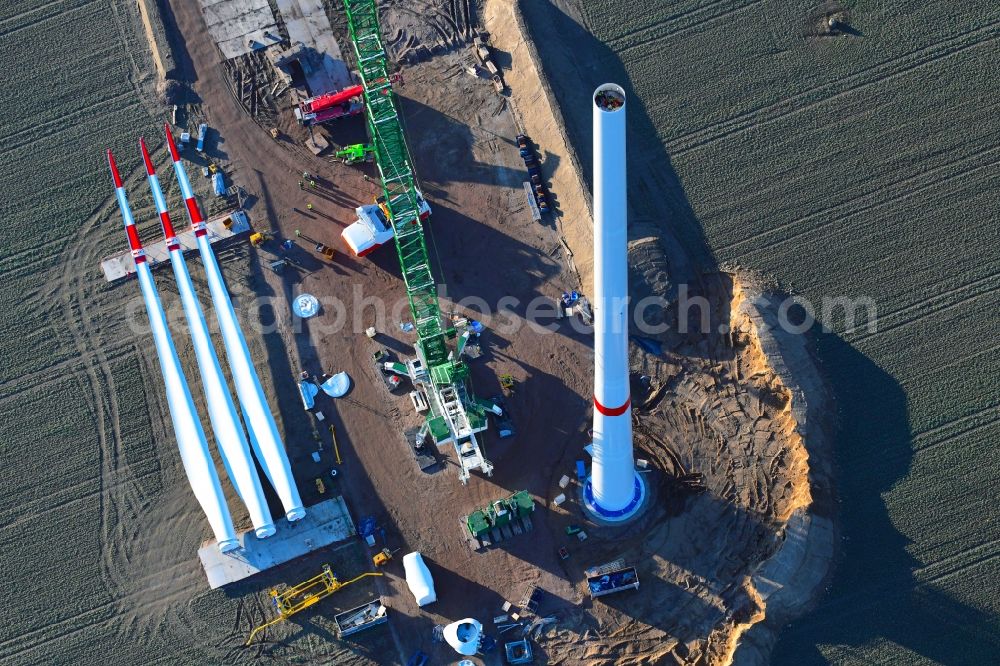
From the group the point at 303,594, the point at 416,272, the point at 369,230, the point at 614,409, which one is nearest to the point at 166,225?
the point at 369,230

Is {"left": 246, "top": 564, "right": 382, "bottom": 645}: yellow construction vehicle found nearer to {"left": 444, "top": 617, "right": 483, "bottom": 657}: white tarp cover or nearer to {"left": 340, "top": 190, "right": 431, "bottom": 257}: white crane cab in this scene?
{"left": 444, "top": 617, "right": 483, "bottom": 657}: white tarp cover

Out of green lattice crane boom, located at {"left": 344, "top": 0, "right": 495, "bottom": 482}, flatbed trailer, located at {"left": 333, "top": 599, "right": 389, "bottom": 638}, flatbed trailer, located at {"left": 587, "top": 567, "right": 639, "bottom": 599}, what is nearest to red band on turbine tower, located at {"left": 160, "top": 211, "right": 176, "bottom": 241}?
green lattice crane boom, located at {"left": 344, "top": 0, "right": 495, "bottom": 482}

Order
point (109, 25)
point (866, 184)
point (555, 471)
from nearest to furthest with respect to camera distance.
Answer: point (555, 471) < point (866, 184) < point (109, 25)

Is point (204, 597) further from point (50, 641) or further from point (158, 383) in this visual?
point (158, 383)

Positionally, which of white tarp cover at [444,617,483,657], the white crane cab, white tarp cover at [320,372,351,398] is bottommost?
white tarp cover at [444,617,483,657]

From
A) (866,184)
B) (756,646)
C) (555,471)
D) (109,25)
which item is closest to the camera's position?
(756,646)

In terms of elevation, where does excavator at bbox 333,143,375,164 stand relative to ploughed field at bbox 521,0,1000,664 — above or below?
above

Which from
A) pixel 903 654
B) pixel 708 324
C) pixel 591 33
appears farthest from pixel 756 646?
pixel 591 33

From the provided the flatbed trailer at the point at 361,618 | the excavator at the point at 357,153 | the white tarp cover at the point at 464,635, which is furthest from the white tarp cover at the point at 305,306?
the white tarp cover at the point at 464,635
